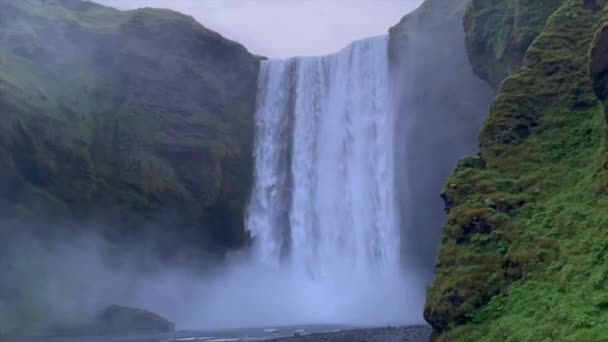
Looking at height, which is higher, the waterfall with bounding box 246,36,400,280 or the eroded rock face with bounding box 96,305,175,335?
the waterfall with bounding box 246,36,400,280

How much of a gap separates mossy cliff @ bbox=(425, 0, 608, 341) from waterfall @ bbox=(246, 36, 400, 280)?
2905 centimetres

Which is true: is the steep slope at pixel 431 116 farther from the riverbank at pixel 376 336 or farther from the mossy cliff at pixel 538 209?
the mossy cliff at pixel 538 209

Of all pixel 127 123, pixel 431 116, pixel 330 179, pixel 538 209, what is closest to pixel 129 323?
pixel 127 123

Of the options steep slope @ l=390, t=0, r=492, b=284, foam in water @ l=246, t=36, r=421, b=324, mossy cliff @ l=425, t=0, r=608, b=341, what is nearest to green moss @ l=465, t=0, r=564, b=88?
mossy cliff @ l=425, t=0, r=608, b=341

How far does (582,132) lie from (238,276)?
37553 millimetres

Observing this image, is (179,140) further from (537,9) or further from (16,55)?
(537,9)

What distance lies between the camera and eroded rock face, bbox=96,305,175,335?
41219mm

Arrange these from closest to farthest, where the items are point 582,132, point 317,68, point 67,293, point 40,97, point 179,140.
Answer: point 582,132 < point 67,293 < point 40,97 < point 179,140 < point 317,68

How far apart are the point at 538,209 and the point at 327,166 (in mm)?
37373

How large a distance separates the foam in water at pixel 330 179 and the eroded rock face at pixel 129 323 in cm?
1143

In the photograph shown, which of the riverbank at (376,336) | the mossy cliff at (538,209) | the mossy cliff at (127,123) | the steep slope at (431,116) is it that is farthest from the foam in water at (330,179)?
the mossy cliff at (538,209)

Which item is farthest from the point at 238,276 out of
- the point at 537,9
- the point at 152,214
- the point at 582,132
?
the point at 582,132

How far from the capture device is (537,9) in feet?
97.1

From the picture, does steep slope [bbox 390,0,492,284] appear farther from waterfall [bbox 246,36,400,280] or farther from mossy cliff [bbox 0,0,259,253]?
mossy cliff [bbox 0,0,259,253]
